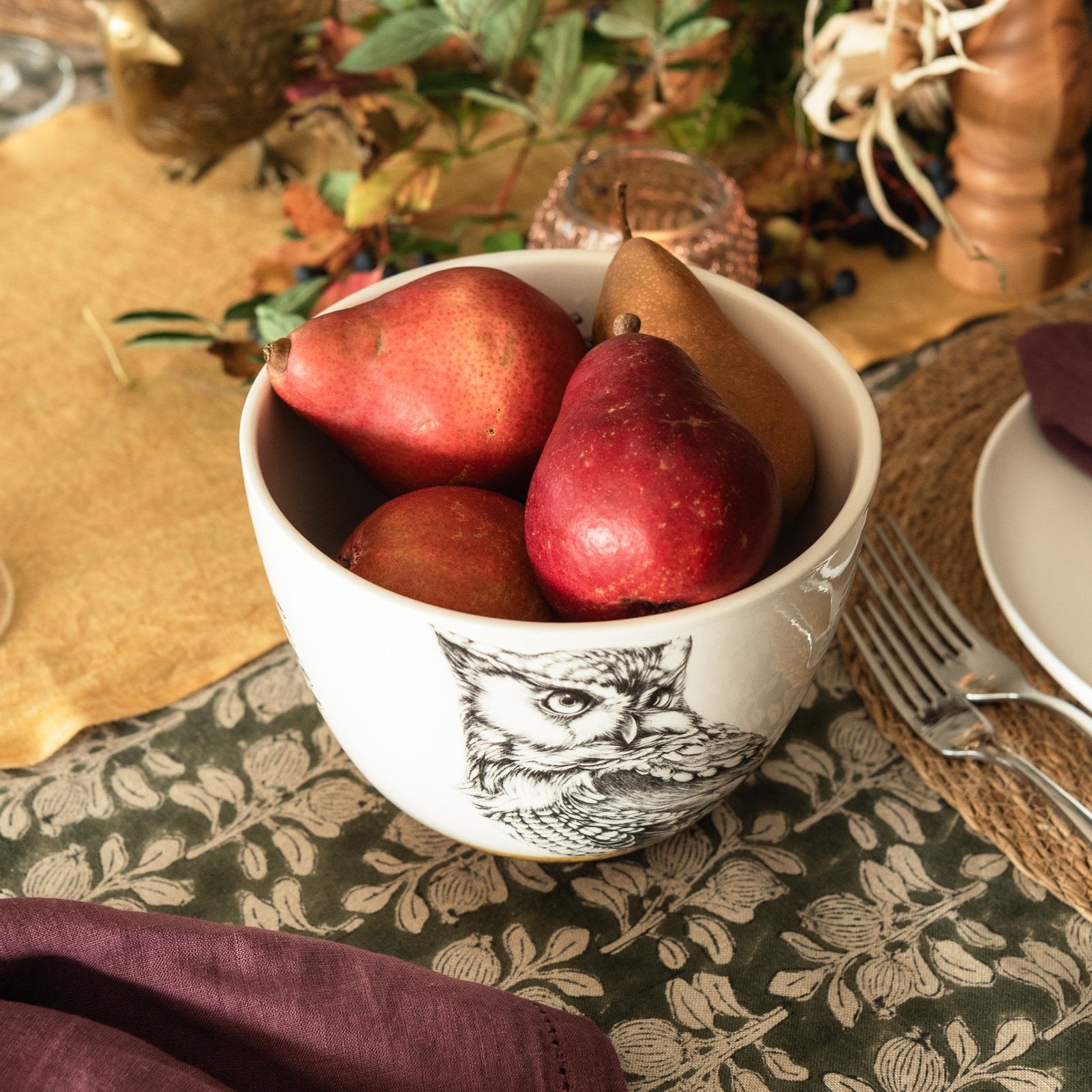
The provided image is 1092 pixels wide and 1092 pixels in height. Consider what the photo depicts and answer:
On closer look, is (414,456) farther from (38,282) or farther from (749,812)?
(38,282)

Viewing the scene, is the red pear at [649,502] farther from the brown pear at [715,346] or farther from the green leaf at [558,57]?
the green leaf at [558,57]

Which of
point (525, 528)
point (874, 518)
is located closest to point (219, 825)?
point (525, 528)

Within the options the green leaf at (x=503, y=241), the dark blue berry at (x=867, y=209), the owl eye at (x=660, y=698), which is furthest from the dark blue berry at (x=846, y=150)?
the owl eye at (x=660, y=698)

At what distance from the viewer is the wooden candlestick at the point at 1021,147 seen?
67cm

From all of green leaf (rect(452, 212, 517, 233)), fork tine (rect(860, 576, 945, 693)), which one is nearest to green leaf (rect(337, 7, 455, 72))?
green leaf (rect(452, 212, 517, 233))

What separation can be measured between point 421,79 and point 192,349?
0.74ft

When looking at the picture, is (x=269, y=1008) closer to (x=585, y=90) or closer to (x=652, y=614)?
(x=652, y=614)

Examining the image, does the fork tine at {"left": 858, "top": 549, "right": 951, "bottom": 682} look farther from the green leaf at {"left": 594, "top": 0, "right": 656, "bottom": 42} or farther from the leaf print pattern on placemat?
the green leaf at {"left": 594, "top": 0, "right": 656, "bottom": 42}

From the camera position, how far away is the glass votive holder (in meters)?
0.64

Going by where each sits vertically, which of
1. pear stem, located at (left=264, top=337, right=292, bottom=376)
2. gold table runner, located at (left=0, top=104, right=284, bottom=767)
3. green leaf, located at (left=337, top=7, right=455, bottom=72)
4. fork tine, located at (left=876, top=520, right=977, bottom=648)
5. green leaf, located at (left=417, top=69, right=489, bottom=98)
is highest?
pear stem, located at (left=264, top=337, right=292, bottom=376)

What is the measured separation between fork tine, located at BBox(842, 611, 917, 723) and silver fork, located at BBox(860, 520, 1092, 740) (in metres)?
0.02

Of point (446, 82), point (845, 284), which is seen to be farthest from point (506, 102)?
point (845, 284)

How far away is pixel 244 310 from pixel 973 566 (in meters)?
0.44

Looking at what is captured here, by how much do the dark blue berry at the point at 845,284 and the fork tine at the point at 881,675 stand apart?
1.04 ft
